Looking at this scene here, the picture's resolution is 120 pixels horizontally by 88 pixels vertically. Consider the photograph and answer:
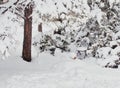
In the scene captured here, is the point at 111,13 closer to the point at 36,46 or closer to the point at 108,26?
the point at 108,26

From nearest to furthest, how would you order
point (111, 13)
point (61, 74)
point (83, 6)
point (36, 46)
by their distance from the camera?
point (61, 74)
point (83, 6)
point (111, 13)
point (36, 46)

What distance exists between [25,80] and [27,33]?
10.6ft

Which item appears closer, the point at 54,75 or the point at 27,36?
the point at 54,75

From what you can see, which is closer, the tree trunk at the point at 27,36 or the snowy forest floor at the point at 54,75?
the snowy forest floor at the point at 54,75

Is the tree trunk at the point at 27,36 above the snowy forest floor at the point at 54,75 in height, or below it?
above

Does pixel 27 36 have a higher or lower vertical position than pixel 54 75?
higher

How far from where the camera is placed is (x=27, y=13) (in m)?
12.4

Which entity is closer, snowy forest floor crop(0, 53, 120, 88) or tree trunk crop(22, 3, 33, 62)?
snowy forest floor crop(0, 53, 120, 88)

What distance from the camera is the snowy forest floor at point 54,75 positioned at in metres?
10.00

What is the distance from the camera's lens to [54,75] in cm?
1093

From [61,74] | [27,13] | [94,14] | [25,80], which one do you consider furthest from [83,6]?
[25,80]

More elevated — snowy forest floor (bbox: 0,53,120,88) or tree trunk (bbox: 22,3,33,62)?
tree trunk (bbox: 22,3,33,62)

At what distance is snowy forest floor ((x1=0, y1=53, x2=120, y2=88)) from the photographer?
1000cm

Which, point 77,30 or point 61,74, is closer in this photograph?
point 61,74
